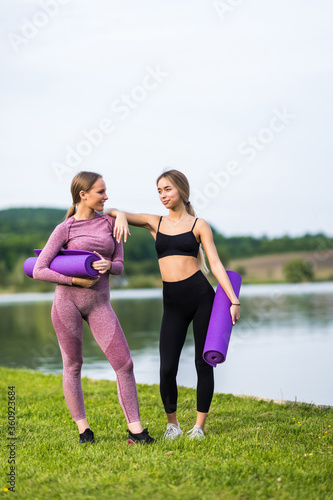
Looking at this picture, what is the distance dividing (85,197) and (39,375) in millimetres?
5366

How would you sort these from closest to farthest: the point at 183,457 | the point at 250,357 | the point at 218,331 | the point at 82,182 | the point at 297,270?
the point at 183,457 < the point at 218,331 < the point at 82,182 < the point at 250,357 < the point at 297,270

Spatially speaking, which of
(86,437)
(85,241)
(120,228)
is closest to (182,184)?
(120,228)

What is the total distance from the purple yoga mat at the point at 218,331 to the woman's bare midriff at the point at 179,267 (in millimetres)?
273

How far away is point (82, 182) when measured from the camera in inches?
180

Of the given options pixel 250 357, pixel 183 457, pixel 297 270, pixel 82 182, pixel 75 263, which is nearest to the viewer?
pixel 183 457

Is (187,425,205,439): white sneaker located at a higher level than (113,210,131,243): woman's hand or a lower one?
lower

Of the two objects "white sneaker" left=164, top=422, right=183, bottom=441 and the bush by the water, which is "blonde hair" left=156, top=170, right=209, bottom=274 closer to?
"white sneaker" left=164, top=422, right=183, bottom=441

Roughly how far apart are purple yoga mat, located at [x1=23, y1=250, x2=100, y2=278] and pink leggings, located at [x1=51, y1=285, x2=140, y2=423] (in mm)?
164

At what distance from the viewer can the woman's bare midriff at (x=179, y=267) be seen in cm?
467

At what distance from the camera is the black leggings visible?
4.64 meters

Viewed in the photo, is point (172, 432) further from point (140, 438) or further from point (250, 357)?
point (250, 357)

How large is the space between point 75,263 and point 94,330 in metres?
0.55

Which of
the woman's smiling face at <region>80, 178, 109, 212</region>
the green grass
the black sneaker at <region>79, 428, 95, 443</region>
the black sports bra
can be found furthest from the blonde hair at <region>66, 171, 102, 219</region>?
the green grass

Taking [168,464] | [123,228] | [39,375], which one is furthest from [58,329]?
[39,375]
